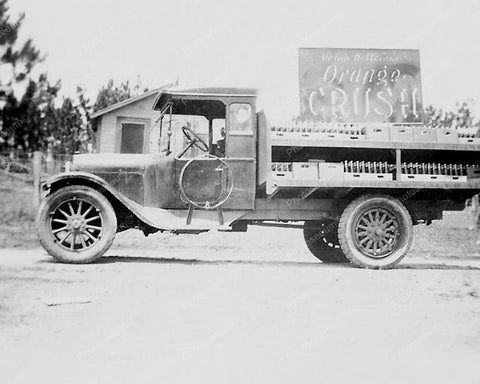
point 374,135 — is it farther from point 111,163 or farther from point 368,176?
point 111,163

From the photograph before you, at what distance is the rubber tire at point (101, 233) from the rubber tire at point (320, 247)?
3005 millimetres

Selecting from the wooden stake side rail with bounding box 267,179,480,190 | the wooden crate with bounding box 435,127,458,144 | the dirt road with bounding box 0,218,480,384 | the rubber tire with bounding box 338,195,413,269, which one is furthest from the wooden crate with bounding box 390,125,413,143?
the dirt road with bounding box 0,218,480,384

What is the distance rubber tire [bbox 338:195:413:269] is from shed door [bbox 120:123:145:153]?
13055mm

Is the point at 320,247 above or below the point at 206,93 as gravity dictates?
below

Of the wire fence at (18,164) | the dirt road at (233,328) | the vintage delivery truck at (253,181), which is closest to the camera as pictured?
the dirt road at (233,328)

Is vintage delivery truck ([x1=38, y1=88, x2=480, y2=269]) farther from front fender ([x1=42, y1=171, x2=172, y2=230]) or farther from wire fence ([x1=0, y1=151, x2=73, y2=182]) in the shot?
wire fence ([x1=0, y1=151, x2=73, y2=182])

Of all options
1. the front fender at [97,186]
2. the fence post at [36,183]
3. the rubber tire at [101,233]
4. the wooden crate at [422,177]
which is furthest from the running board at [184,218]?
the fence post at [36,183]

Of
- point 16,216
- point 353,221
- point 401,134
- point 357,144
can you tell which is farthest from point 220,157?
point 16,216

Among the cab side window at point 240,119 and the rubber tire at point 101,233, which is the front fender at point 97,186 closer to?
the rubber tire at point 101,233

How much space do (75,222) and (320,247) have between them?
370 cm

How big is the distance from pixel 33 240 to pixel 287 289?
5.98 m

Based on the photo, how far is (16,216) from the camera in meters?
9.97

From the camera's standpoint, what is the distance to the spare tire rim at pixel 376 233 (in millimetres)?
5840

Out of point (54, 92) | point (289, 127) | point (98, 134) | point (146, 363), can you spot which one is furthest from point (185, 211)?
point (98, 134)
